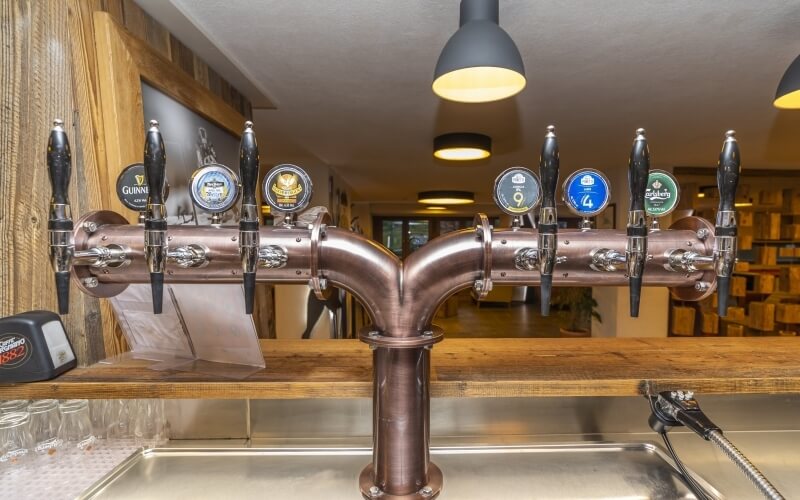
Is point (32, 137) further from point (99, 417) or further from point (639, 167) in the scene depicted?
point (639, 167)

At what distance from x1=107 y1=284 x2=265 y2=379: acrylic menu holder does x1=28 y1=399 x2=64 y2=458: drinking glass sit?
0.23 meters

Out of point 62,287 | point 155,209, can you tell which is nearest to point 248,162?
point 155,209

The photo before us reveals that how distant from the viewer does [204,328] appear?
110cm

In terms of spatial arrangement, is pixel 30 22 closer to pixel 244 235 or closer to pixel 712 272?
pixel 244 235

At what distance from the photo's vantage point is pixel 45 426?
3.65 feet

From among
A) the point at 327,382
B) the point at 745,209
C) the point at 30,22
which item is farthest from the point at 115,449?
the point at 745,209

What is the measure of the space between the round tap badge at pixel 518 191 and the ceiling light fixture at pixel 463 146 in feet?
8.73

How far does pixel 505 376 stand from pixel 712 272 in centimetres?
53

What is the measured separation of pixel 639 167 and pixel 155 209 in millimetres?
938

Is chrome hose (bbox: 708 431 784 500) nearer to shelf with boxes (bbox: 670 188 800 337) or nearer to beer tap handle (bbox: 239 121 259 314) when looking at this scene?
beer tap handle (bbox: 239 121 259 314)

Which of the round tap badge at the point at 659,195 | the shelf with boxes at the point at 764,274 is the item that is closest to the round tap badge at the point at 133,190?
the round tap badge at the point at 659,195

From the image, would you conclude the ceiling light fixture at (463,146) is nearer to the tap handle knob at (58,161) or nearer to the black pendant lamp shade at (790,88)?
the black pendant lamp shade at (790,88)

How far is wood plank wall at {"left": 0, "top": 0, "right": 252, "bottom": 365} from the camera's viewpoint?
3.75ft

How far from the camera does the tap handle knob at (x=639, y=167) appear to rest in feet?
2.62
